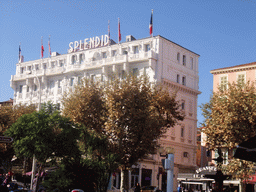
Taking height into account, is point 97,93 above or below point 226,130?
above

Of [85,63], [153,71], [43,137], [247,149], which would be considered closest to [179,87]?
Result: [153,71]

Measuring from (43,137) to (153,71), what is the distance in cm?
2750

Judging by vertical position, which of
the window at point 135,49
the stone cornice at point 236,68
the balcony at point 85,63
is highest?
the window at point 135,49

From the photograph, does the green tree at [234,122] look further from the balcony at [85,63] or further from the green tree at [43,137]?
the balcony at [85,63]

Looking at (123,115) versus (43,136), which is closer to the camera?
(43,136)

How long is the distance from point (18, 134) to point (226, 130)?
650 inches

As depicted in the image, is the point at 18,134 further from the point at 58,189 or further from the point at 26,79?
the point at 26,79

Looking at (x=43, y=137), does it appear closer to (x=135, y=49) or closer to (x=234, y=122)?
(x=234, y=122)

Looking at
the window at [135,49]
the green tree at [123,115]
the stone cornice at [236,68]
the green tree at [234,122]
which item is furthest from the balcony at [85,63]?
the green tree at [234,122]

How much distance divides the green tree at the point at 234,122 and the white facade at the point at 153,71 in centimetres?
2149

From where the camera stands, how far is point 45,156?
3259cm

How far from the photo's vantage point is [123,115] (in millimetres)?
38125

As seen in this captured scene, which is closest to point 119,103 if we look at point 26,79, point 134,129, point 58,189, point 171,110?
point 134,129

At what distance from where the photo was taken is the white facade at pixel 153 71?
188 ft
